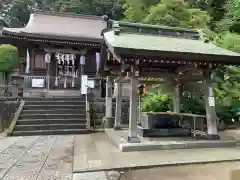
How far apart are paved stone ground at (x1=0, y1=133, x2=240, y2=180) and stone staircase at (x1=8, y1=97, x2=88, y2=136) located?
8.32 ft

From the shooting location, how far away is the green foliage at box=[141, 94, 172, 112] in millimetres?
11909

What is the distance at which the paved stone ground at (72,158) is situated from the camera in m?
4.97

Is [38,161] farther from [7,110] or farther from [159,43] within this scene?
[7,110]

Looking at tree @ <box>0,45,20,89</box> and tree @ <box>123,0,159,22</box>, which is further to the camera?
tree @ <box>123,0,159,22</box>

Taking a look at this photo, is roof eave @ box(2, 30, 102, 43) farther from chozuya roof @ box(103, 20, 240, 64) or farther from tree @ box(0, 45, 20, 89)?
chozuya roof @ box(103, 20, 240, 64)

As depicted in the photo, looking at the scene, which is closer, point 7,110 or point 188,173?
point 188,173

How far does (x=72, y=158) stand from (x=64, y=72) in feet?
40.8

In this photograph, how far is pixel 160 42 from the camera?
793 centimetres

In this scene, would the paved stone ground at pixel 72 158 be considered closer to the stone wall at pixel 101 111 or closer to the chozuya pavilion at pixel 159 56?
the chozuya pavilion at pixel 159 56

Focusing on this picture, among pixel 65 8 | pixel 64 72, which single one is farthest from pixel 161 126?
pixel 65 8

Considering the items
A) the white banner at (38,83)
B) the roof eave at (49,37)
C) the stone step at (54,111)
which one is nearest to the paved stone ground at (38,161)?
the stone step at (54,111)

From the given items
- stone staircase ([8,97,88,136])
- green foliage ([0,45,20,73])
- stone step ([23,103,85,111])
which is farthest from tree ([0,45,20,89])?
stone step ([23,103,85,111])

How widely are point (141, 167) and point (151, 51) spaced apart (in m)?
3.13

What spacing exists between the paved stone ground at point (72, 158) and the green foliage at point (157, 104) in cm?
424
